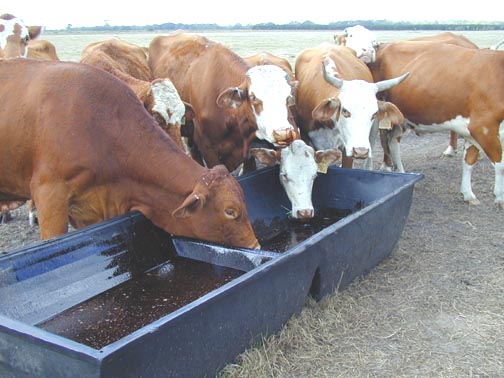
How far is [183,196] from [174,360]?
1.55 metres

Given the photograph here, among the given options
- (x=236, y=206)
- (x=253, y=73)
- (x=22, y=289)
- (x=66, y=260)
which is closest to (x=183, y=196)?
(x=236, y=206)

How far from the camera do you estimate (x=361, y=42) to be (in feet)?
29.2

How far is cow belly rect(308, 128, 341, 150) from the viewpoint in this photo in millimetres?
6351

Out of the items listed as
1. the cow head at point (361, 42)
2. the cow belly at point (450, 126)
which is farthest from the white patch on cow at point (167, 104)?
the cow head at point (361, 42)

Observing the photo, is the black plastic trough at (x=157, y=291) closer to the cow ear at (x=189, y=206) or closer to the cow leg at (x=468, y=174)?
the cow ear at (x=189, y=206)

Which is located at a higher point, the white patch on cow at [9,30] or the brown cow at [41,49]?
the white patch on cow at [9,30]

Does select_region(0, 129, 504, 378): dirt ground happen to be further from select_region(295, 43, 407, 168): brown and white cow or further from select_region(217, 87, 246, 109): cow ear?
select_region(217, 87, 246, 109): cow ear

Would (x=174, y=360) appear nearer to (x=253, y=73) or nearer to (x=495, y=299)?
(x=495, y=299)

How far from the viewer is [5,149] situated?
419 centimetres

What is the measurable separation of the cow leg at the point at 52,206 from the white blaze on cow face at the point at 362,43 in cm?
554

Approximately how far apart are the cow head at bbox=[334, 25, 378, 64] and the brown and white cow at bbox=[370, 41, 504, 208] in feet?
2.50

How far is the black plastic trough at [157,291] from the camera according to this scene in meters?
2.46

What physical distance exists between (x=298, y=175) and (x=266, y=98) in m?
0.83

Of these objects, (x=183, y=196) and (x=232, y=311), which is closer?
(x=232, y=311)
